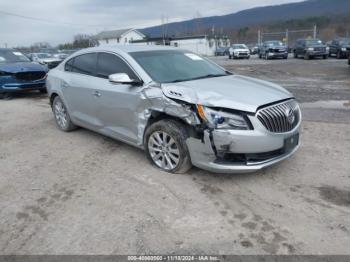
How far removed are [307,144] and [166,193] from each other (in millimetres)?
2697

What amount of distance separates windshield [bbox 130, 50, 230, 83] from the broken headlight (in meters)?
0.94

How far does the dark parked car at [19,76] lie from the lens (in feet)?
33.6

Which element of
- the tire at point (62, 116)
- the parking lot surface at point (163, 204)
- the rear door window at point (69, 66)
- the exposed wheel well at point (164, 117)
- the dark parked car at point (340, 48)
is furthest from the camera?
the dark parked car at point (340, 48)

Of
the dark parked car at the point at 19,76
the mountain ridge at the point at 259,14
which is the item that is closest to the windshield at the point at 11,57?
the dark parked car at the point at 19,76

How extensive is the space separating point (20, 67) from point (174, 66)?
302 inches

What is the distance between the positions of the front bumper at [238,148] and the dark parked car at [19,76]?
845 cm

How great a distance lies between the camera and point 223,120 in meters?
3.56

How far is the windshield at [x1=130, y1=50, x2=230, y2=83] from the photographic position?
439 cm

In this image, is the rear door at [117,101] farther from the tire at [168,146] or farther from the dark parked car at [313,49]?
the dark parked car at [313,49]

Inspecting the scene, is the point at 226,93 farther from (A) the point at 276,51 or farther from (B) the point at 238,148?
(A) the point at 276,51

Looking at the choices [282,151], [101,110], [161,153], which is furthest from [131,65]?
[282,151]

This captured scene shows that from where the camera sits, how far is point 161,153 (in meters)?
4.21

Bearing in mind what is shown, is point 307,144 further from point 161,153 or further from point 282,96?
point 161,153

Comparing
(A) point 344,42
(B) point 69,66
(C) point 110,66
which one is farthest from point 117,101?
(A) point 344,42
